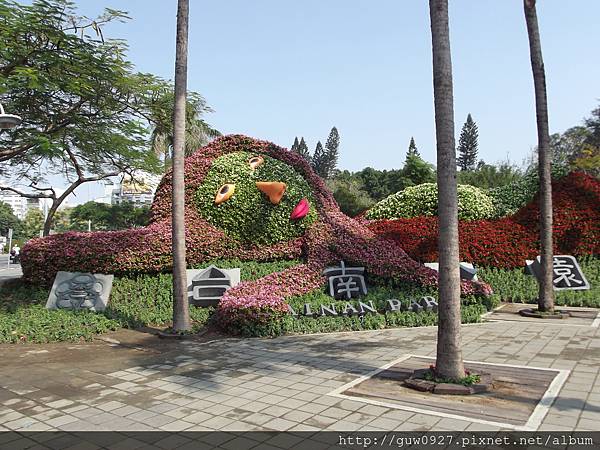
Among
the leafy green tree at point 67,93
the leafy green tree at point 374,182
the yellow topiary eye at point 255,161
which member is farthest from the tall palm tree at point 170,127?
the leafy green tree at point 374,182

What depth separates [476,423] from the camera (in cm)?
407

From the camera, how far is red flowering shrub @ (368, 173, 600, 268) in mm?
12617

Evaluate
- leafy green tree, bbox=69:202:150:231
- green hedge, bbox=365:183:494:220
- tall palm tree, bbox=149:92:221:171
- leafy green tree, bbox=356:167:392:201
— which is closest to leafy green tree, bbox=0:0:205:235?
tall palm tree, bbox=149:92:221:171

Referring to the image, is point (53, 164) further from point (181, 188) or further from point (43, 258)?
point (181, 188)

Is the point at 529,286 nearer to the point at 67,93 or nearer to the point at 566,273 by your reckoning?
the point at 566,273

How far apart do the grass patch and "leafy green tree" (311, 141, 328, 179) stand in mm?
59227

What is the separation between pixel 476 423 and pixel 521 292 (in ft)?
28.4

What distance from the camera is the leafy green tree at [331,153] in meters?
71.9

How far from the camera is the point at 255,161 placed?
12.3m

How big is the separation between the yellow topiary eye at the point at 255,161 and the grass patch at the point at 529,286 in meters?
6.48

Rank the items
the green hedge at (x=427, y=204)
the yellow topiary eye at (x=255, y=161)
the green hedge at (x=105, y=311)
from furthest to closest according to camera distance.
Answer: the green hedge at (x=427, y=204) → the yellow topiary eye at (x=255, y=161) → the green hedge at (x=105, y=311)

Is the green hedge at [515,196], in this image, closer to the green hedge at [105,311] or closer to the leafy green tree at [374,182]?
the green hedge at [105,311]

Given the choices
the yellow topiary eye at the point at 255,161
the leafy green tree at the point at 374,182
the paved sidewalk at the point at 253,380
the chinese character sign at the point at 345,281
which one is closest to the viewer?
the paved sidewalk at the point at 253,380

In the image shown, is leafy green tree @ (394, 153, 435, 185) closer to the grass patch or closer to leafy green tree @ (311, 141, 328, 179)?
the grass patch
